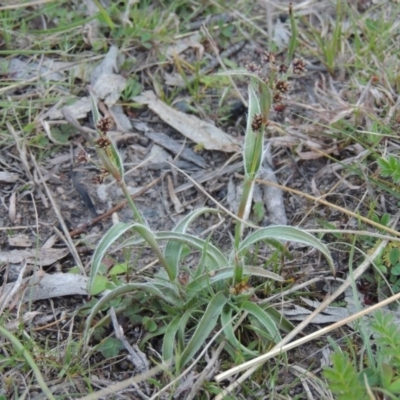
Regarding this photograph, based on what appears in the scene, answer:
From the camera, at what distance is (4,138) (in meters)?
2.62

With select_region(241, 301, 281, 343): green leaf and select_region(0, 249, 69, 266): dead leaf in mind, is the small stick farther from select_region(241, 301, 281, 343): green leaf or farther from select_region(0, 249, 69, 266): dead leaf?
select_region(241, 301, 281, 343): green leaf

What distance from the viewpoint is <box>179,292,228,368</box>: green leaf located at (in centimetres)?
188

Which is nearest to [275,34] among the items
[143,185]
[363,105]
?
[363,105]

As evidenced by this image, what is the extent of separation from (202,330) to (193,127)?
3.48 feet

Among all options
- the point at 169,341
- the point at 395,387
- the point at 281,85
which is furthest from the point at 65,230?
the point at 395,387

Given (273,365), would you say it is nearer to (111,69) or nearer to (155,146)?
(155,146)

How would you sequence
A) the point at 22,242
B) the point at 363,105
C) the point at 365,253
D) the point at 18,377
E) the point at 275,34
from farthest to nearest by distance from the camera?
the point at 275,34 → the point at 363,105 → the point at 22,242 → the point at 365,253 → the point at 18,377

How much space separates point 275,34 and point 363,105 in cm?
72

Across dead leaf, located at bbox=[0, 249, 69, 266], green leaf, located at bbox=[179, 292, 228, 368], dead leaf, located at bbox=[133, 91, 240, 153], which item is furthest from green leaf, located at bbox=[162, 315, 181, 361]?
dead leaf, located at bbox=[133, 91, 240, 153]

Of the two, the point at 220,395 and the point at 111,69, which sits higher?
the point at 111,69

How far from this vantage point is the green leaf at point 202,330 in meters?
1.88

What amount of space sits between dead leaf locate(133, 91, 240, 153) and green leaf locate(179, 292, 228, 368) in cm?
86

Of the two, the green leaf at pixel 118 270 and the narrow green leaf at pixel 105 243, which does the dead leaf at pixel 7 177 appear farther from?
the narrow green leaf at pixel 105 243

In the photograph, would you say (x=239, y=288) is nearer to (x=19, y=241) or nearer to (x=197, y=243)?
(x=197, y=243)
